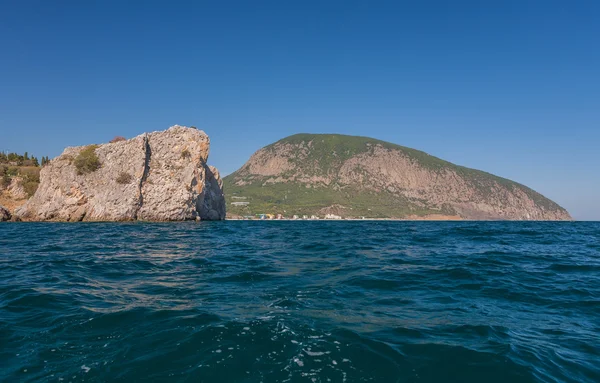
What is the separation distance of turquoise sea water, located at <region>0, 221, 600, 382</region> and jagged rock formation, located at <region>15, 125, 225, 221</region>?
171 ft

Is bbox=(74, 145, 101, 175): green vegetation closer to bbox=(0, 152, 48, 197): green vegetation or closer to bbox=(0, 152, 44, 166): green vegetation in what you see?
bbox=(0, 152, 48, 197): green vegetation

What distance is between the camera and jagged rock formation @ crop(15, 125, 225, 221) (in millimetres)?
63094

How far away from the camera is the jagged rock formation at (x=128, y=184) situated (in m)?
63.1

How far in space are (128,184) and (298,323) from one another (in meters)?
65.5

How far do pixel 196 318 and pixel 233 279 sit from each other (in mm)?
4671

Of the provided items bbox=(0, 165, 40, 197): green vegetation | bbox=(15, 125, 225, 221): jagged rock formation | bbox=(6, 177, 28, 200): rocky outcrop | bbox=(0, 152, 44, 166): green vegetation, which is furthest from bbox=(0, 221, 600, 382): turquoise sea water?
bbox=(0, 152, 44, 166): green vegetation

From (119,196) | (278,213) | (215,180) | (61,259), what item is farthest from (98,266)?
(278,213)

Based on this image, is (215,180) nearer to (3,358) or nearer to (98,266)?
(98,266)

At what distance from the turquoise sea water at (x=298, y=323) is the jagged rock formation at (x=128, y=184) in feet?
171

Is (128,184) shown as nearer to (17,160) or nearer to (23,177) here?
(23,177)

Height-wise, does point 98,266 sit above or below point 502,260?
below

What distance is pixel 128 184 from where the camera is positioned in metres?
63.8

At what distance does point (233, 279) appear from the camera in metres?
12.6

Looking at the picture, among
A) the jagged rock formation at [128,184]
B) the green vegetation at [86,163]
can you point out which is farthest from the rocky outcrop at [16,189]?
the green vegetation at [86,163]
